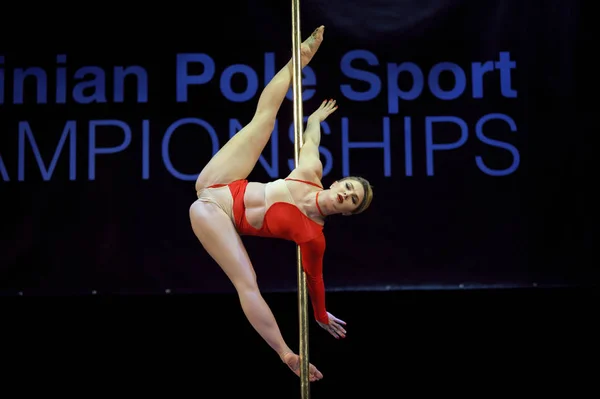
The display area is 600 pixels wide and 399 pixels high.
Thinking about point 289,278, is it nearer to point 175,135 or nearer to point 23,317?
point 175,135

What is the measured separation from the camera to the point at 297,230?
3.86 m

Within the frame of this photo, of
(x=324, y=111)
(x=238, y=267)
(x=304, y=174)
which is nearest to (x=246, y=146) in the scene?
(x=304, y=174)

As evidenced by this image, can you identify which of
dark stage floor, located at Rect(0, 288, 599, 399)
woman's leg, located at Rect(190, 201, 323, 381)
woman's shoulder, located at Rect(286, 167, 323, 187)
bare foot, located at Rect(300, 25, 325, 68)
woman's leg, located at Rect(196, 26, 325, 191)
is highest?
bare foot, located at Rect(300, 25, 325, 68)

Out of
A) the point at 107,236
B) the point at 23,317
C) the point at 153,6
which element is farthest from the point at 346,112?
the point at 23,317

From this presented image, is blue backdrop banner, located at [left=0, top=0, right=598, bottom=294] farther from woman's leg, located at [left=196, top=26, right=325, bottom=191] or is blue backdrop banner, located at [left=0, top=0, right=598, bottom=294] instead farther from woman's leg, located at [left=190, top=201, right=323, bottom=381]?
woman's leg, located at [left=190, top=201, right=323, bottom=381]

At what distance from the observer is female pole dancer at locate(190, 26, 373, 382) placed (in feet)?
12.6

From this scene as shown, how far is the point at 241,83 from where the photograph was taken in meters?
5.76

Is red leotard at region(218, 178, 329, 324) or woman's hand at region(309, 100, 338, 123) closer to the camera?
red leotard at region(218, 178, 329, 324)

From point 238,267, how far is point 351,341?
6.42ft

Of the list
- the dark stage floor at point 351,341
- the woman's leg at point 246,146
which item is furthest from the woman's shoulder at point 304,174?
the dark stage floor at point 351,341

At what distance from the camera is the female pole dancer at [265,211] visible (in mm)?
3832

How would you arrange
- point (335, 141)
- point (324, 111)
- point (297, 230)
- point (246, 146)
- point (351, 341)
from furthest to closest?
1. point (335, 141)
2. point (351, 341)
3. point (324, 111)
4. point (246, 146)
5. point (297, 230)

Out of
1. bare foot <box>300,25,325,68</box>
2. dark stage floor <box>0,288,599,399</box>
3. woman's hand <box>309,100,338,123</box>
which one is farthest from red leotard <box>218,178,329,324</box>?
dark stage floor <box>0,288,599,399</box>

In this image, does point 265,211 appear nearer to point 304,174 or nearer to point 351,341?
point 304,174
